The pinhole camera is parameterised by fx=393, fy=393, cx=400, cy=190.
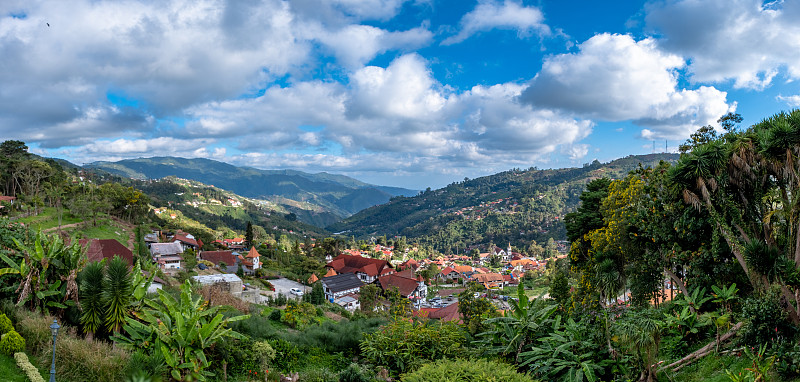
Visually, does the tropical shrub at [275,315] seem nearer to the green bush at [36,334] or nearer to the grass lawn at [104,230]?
the green bush at [36,334]

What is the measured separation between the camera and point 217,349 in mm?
6551

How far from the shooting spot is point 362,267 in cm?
4959

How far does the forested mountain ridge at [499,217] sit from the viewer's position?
11725cm

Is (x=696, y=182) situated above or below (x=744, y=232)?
above

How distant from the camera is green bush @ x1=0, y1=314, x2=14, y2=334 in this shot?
5660 millimetres

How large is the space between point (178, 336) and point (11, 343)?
2.19 metres

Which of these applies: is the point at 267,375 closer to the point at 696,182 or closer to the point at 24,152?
the point at 696,182

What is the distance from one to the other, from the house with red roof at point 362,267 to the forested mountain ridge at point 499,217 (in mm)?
63224

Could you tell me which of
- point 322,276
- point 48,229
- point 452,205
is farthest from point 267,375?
point 452,205

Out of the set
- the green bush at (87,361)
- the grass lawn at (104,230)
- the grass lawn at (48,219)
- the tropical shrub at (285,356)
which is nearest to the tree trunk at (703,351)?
the tropical shrub at (285,356)

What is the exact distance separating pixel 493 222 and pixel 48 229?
117 m

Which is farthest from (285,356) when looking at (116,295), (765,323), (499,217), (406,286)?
(499,217)

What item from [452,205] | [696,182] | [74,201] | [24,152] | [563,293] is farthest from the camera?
[452,205]

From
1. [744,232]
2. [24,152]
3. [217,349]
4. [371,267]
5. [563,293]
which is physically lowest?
[371,267]
